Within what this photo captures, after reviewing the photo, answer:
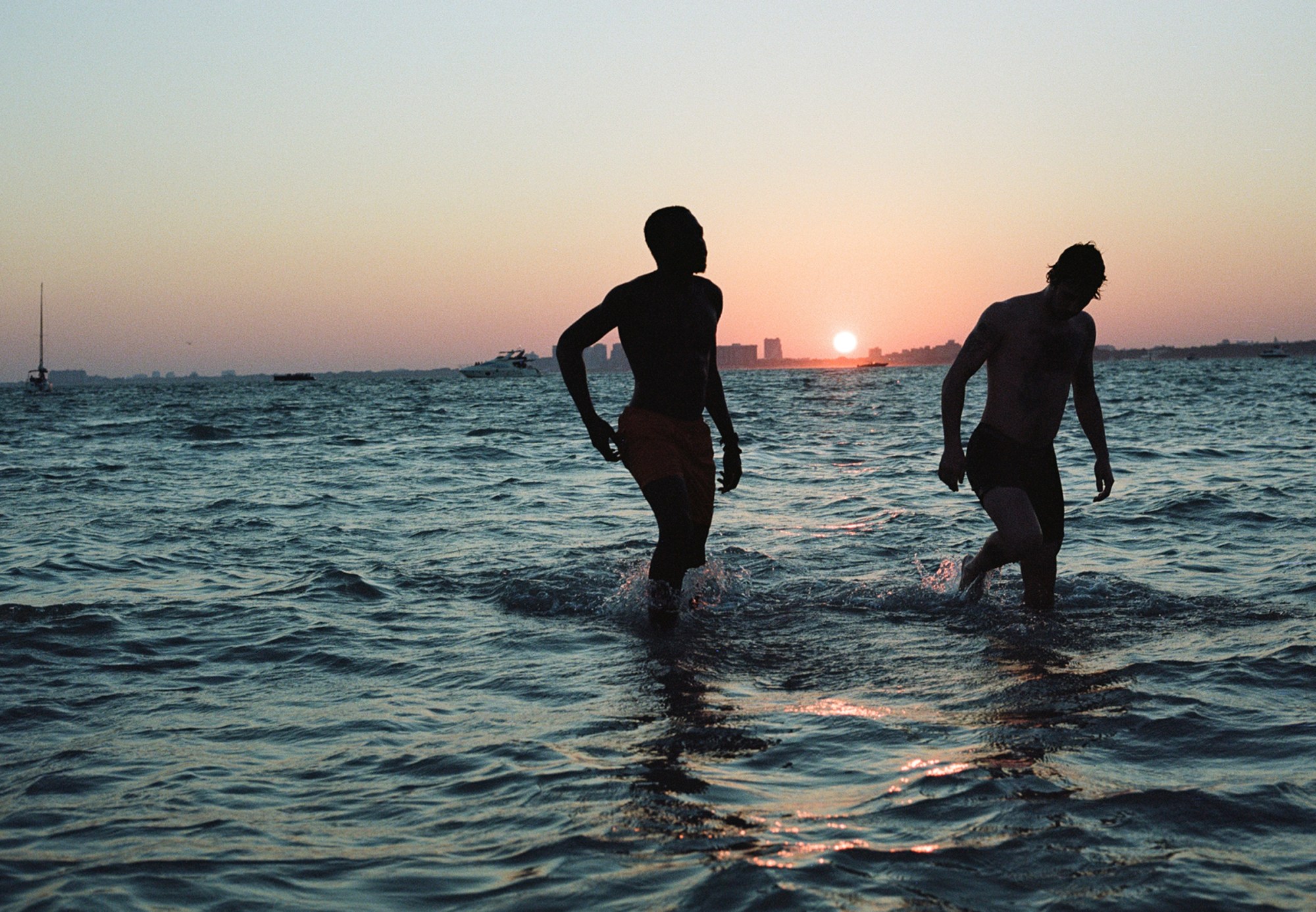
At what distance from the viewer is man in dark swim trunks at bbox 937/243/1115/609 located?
5426mm

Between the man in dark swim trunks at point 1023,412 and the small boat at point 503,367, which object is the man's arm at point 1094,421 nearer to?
the man in dark swim trunks at point 1023,412

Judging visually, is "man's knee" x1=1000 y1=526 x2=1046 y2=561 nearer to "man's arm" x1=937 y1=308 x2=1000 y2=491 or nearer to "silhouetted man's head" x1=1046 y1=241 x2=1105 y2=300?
"man's arm" x1=937 y1=308 x2=1000 y2=491

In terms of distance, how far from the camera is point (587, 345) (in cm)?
520

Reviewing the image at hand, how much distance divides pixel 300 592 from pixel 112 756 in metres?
3.09

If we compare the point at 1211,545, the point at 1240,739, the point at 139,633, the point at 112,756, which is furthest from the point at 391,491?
the point at 1240,739

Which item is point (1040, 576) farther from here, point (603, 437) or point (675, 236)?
point (675, 236)

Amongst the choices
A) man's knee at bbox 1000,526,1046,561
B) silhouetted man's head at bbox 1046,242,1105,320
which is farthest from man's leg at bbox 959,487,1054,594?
silhouetted man's head at bbox 1046,242,1105,320

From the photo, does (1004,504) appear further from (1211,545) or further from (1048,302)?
(1211,545)

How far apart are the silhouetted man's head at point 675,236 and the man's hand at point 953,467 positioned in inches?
59.4

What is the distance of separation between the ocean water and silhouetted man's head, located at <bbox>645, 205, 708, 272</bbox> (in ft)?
5.92

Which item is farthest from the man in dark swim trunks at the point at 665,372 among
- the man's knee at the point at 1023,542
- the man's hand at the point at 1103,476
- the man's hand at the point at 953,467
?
the man's hand at the point at 1103,476

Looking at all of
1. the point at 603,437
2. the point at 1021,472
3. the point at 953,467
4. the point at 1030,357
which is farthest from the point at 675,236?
the point at 1021,472

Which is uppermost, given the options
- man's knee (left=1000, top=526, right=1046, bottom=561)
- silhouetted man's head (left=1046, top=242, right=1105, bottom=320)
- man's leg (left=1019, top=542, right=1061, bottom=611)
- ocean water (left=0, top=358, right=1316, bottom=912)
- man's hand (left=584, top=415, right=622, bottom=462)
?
silhouetted man's head (left=1046, top=242, right=1105, bottom=320)

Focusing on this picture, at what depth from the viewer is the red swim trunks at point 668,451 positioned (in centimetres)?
530
